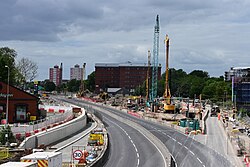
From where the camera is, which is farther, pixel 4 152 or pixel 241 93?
pixel 241 93

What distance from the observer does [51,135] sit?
154 feet

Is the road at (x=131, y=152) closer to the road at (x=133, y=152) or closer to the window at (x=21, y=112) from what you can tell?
the road at (x=133, y=152)

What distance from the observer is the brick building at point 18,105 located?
67438 millimetres

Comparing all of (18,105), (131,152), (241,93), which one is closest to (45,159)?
(131,152)

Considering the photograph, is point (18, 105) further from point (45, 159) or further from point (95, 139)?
point (45, 159)

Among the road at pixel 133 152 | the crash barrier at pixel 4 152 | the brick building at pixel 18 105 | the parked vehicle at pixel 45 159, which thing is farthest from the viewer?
the brick building at pixel 18 105

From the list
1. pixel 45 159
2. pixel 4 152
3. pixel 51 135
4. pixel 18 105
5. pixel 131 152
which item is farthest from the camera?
pixel 18 105

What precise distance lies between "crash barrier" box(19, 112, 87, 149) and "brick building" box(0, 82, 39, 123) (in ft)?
30.5

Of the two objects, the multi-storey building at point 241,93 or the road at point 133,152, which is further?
the multi-storey building at point 241,93

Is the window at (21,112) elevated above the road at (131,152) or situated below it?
above

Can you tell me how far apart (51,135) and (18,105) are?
23509mm

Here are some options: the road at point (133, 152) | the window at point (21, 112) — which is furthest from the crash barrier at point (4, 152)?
the window at point (21, 112)

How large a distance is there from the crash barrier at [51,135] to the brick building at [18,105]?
929cm

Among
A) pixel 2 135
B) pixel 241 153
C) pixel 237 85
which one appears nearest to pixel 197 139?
pixel 241 153
